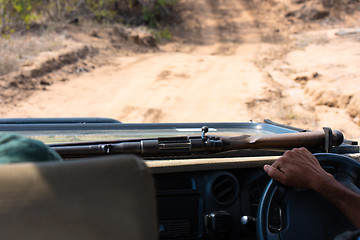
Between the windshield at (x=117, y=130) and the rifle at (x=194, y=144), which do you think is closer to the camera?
the rifle at (x=194, y=144)

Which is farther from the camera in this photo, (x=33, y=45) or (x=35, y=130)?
(x=33, y=45)

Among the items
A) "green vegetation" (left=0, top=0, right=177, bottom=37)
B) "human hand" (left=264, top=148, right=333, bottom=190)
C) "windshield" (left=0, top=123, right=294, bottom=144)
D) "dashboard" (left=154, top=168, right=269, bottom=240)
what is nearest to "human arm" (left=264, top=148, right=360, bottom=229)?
"human hand" (left=264, top=148, right=333, bottom=190)

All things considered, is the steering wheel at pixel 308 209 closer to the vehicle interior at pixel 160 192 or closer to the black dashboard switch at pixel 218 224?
the vehicle interior at pixel 160 192

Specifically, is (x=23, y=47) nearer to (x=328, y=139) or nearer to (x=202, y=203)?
(x=202, y=203)

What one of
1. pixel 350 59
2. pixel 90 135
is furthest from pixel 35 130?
pixel 350 59

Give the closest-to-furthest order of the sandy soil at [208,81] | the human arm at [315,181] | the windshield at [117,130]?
the human arm at [315,181] < the windshield at [117,130] < the sandy soil at [208,81]

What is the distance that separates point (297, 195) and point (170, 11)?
20983 millimetres

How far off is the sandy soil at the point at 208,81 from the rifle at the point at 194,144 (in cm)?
665

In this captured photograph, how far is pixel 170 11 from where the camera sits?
22141 millimetres

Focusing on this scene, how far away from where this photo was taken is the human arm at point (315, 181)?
1.92m

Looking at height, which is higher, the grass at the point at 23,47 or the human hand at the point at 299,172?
the grass at the point at 23,47

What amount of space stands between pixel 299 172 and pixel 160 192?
79 centimetres

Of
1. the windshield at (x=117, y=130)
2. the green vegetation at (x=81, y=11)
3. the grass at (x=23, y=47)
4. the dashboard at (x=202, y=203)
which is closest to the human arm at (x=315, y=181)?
the dashboard at (x=202, y=203)

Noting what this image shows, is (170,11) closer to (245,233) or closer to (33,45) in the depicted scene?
(33,45)
